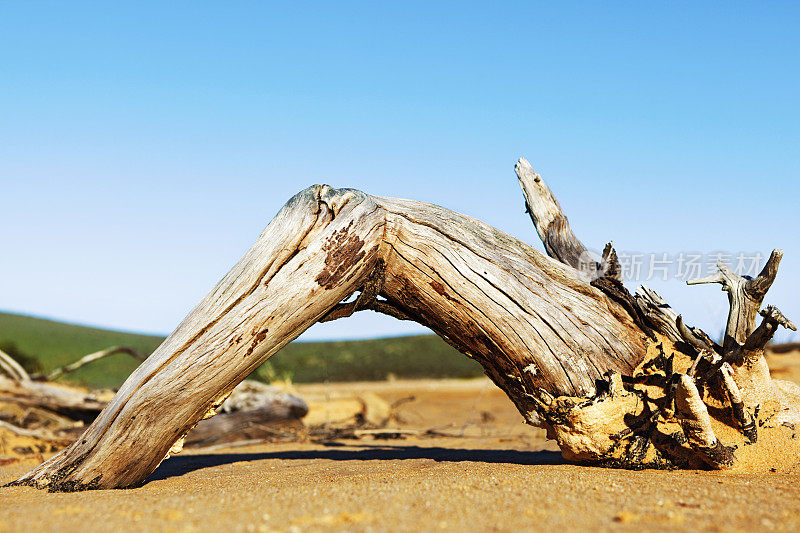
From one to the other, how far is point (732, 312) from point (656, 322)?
58 cm

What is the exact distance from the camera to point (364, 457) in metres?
5.90

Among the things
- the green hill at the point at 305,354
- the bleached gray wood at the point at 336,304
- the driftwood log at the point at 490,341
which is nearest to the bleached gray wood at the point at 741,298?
the driftwood log at the point at 490,341

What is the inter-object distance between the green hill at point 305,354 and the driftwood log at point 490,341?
57.7ft

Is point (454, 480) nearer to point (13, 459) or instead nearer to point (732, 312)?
point (732, 312)

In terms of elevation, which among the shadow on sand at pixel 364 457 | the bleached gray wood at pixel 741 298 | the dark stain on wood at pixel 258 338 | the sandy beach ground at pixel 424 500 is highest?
the bleached gray wood at pixel 741 298

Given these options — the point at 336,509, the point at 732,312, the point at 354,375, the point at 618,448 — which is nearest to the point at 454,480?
the point at 336,509

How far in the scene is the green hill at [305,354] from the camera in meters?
26.5

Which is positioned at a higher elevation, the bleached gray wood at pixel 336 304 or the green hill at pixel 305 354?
the bleached gray wood at pixel 336 304

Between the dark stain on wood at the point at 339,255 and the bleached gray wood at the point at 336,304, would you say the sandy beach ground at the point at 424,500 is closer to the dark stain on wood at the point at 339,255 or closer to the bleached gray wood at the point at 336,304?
the bleached gray wood at the point at 336,304

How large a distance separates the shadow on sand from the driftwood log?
0.71 meters

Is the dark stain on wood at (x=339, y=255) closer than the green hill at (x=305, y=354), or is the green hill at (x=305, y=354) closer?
the dark stain on wood at (x=339, y=255)

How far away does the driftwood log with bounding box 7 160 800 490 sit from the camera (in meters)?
4.27

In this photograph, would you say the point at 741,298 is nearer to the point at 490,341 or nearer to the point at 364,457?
the point at 490,341

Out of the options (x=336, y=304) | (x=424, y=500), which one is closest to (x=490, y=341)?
(x=336, y=304)
